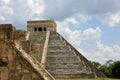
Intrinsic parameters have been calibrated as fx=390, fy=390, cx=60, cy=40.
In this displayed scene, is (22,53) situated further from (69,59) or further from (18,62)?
(69,59)

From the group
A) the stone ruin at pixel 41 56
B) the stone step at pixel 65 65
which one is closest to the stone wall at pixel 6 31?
the stone ruin at pixel 41 56

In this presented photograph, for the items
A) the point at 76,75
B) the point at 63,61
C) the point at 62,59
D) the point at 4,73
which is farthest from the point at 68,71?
the point at 4,73

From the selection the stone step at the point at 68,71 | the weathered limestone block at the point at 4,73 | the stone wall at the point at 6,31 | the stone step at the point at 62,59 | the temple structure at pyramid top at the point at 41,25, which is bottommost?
the weathered limestone block at the point at 4,73

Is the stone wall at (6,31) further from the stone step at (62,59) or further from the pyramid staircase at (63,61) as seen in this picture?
the stone step at (62,59)

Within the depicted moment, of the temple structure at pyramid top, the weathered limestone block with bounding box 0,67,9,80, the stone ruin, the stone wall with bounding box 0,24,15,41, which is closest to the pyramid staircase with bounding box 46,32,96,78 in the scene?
the stone ruin

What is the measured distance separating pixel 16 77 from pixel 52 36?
52495 millimetres

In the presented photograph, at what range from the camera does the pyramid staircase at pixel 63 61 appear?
168 ft

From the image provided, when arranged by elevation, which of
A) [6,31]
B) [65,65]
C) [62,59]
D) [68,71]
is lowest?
[6,31]

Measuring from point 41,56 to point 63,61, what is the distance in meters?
3.31

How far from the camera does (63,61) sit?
5503 cm

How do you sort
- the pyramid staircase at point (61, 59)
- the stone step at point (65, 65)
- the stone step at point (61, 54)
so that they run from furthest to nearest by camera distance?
1. the stone step at point (61, 54)
2. the stone step at point (65, 65)
3. the pyramid staircase at point (61, 59)

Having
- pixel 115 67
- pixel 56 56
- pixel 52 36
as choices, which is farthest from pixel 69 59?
pixel 115 67

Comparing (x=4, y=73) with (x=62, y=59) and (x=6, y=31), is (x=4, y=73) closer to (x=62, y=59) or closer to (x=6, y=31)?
(x=6, y=31)

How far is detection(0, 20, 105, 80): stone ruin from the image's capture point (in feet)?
28.6
